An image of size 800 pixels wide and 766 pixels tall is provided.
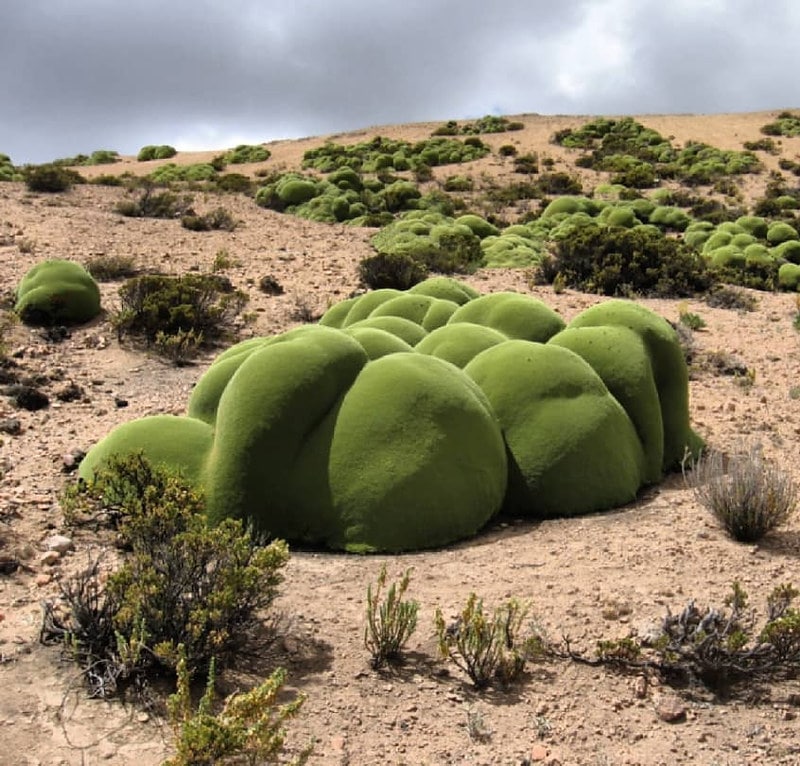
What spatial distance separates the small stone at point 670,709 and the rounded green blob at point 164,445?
114 inches

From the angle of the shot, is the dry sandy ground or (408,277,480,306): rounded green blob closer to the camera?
the dry sandy ground

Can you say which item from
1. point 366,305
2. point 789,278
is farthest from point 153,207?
A: point 789,278

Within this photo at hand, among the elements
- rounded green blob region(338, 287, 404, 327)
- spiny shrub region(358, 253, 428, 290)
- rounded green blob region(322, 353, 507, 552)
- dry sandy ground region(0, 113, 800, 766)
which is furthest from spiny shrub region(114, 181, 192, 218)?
rounded green blob region(322, 353, 507, 552)

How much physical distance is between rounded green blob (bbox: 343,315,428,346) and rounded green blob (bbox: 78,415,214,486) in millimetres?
1749

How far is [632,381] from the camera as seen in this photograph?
582 cm

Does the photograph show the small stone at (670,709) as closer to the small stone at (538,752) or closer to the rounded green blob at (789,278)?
the small stone at (538,752)

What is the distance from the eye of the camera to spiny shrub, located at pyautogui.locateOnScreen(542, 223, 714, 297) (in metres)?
13.0

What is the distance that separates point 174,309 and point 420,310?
12.3 ft

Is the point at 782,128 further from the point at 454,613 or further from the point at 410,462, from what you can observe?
the point at 454,613

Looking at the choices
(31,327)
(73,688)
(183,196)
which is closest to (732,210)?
(183,196)

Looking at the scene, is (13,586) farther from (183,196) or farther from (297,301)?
(183,196)

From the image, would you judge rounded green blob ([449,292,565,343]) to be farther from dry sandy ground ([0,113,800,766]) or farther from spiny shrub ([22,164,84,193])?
spiny shrub ([22,164,84,193])

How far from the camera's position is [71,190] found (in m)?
19.4

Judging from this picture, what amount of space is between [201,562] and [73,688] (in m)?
0.73
